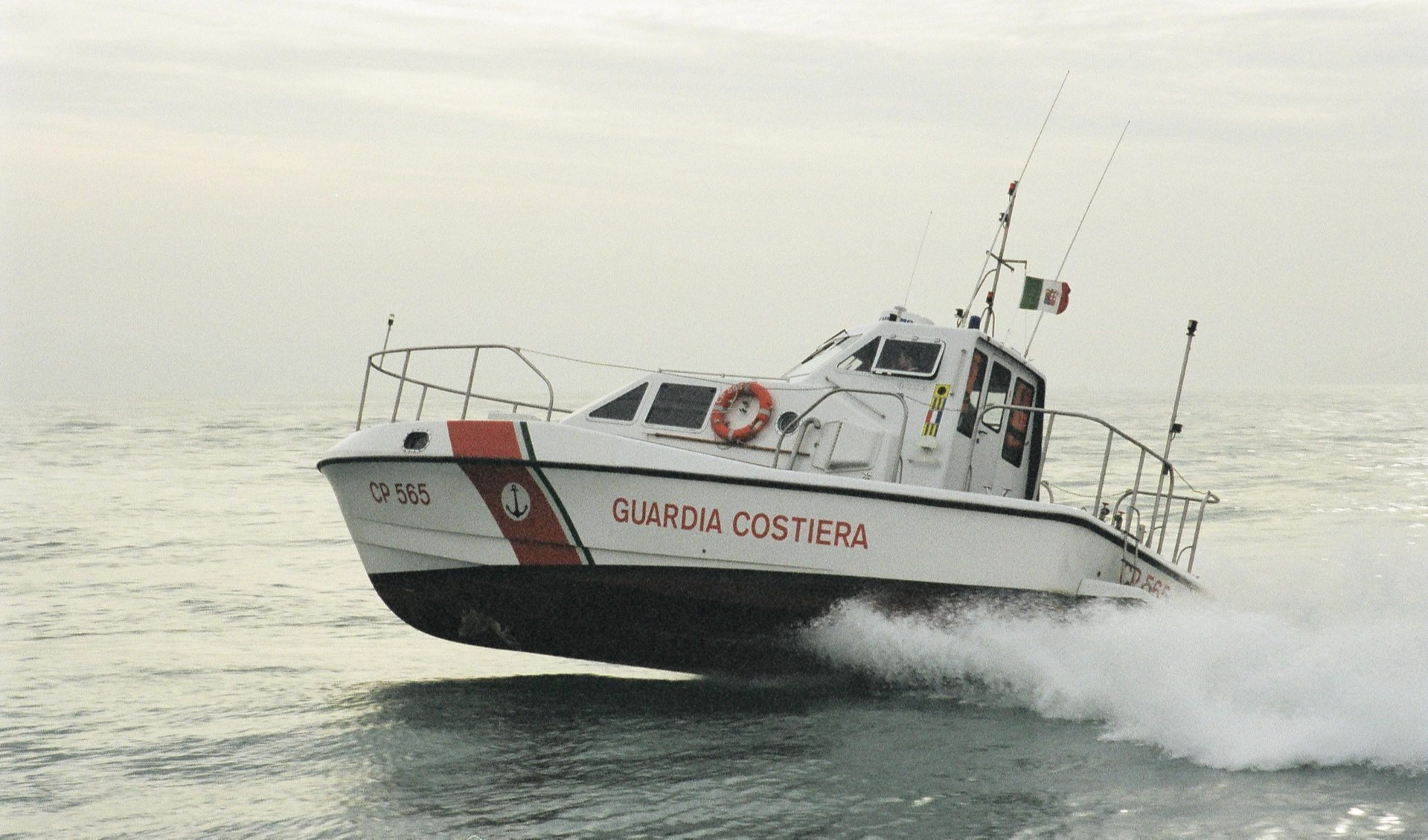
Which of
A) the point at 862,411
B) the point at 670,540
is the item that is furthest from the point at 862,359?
the point at 670,540

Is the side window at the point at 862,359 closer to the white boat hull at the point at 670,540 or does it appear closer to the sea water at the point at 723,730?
the white boat hull at the point at 670,540

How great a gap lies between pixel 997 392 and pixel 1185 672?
98.2 inches

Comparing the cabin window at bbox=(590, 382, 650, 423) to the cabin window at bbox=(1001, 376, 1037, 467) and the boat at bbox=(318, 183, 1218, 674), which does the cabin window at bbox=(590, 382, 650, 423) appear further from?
the cabin window at bbox=(1001, 376, 1037, 467)

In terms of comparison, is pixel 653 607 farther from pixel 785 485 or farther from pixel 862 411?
pixel 862 411

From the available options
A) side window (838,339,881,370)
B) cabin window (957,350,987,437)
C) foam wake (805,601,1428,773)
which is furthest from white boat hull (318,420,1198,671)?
side window (838,339,881,370)

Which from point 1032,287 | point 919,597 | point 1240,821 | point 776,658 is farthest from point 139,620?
point 1240,821

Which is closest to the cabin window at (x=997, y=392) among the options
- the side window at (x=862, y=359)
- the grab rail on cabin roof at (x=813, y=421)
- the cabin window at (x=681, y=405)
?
the side window at (x=862, y=359)

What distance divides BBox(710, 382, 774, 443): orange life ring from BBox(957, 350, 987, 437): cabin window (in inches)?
52.9

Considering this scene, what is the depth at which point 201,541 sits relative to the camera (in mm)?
17047

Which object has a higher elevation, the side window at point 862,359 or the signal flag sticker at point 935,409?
the side window at point 862,359

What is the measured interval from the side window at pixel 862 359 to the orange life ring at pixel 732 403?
73cm

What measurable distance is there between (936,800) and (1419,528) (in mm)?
16629

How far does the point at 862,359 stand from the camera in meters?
9.02

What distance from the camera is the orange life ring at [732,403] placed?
8.40m
